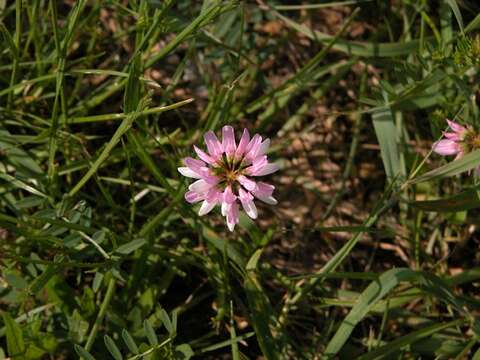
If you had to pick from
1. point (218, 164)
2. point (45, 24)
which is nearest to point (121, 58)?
point (45, 24)

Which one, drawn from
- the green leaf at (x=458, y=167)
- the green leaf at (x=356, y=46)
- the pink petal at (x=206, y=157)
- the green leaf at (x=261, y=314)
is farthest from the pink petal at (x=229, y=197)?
the green leaf at (x=356, y=46)

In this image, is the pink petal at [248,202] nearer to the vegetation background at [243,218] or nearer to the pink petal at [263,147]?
the pink petal at [263,147]

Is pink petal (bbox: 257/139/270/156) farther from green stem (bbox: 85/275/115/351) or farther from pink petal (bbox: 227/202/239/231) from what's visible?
green stem (bbox: 85/275/115/351)

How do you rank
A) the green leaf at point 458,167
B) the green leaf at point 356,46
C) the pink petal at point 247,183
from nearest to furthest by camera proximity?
the pink petal at point 247,183, the green leaf at point 458,167, the green leaf at point 356,46

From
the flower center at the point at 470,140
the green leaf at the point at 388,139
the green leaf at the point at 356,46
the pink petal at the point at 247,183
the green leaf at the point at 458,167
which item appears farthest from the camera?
the green leaf at the point at 356,46

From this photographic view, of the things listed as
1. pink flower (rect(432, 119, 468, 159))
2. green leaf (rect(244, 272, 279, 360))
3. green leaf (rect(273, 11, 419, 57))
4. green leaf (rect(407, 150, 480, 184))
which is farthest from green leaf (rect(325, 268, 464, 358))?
green leaf (rect(273, 11, 419, 57))

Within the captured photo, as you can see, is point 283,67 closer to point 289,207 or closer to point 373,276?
point 289,207
